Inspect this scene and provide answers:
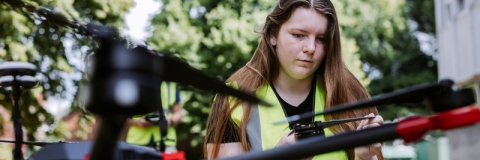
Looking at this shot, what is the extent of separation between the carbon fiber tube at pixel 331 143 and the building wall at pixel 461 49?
13.1 meters

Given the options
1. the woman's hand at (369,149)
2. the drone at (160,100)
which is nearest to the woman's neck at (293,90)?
the woman's hand at (369,149)

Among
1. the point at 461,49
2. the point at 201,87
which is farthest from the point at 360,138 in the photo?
the point at 461,49

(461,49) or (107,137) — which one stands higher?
(107,137)

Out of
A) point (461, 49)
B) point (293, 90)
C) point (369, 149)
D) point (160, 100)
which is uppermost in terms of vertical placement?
point (160, 100)

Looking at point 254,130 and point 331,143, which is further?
point 254,130

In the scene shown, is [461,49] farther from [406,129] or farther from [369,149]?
[406,129]

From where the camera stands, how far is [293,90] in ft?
8.70

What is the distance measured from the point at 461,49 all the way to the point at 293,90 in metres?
14.2

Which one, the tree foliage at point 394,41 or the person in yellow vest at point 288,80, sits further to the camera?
the tree foliage at point 394,41

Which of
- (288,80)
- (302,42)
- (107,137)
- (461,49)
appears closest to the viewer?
(107,137)

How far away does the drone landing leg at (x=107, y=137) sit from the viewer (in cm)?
72

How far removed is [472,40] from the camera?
591 inches

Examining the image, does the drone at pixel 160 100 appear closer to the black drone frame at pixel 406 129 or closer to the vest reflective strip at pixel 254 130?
the black drone frame at pixel 406 129

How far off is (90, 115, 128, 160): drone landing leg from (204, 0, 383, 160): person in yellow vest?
1469 millimetres
